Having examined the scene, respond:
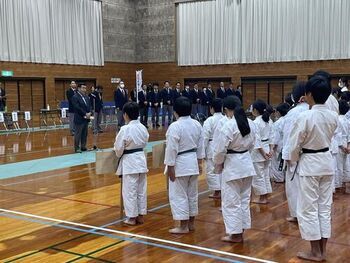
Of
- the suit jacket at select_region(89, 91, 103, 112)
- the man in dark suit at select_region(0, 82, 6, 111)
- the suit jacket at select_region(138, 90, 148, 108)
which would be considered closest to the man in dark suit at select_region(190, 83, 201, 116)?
the suit jacket at select_region(138, 90, 148, 108)

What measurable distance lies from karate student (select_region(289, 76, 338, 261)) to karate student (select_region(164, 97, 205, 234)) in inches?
53.2

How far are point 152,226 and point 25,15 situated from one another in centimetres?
1700

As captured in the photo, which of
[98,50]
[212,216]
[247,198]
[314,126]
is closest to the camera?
[314,126]

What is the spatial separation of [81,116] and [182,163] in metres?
7.01

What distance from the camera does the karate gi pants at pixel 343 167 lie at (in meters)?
7.46

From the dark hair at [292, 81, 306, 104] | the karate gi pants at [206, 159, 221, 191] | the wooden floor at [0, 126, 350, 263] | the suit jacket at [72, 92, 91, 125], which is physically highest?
the dark hair at [292, 81, 306, 104]

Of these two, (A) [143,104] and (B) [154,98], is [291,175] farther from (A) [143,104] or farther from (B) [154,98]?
(B) [154,98]

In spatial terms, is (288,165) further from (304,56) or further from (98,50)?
(98,50)

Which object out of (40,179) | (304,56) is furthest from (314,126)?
(304,56)

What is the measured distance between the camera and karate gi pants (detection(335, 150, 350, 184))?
7456mm

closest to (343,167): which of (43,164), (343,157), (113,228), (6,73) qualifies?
(343,157)

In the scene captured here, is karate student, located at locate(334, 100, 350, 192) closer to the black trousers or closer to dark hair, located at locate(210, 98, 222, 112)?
dark hair, located at locate(210, 98, 222, 112)

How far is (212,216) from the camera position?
6129 millimetres

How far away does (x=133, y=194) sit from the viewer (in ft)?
18.6
